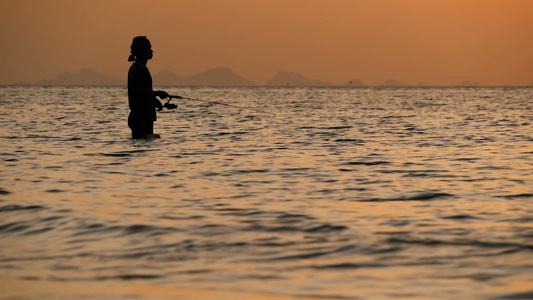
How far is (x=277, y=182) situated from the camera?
1213 cm

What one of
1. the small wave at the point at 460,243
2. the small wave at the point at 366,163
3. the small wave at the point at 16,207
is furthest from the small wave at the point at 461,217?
the small wave at the point at 366,163

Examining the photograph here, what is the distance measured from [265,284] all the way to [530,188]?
6490 mm

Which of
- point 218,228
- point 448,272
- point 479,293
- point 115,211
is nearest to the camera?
point 479,293

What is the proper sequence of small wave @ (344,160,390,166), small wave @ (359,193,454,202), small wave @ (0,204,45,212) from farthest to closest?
small wave @ (344,160,390,166) → small wave @ (359,193,454,202) → small wave @ (0,204,45,212)

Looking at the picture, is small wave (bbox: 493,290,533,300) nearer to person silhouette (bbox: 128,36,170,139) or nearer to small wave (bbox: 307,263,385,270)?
small wave (bbox: 307,263,385,270)

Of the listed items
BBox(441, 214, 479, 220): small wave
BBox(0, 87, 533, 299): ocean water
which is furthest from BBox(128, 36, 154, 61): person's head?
BBox(441, 214, 479, 220): small wave

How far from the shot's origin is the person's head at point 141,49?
63.0 feet

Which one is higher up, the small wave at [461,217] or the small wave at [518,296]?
the small wave at [518,296]

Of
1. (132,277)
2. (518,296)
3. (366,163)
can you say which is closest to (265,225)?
(132,277)

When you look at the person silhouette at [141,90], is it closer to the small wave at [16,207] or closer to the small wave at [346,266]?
the small wave at [16,207]

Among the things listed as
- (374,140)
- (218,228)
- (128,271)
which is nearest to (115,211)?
(218,228)

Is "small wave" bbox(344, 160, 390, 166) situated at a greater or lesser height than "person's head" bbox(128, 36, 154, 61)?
lesser

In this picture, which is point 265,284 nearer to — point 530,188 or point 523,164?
point 530,188

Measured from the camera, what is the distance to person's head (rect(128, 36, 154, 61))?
→ 19.2m
